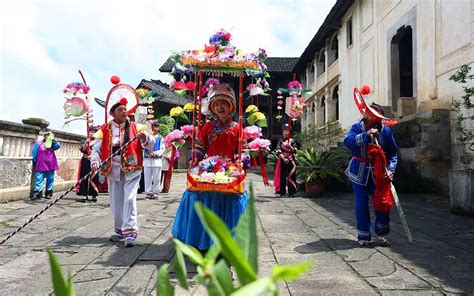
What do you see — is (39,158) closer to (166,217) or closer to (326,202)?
(166,217)

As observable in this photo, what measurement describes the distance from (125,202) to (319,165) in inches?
236

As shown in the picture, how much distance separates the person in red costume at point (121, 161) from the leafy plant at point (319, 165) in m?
5.56

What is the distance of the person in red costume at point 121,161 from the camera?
4520 mm

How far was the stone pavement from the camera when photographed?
2971 millimetres

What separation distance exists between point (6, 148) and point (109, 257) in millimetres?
6010

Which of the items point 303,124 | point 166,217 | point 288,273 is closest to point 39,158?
point 166,217

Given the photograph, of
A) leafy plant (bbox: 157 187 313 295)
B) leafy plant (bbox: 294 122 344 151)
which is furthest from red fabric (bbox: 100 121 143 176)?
leafy plant (bbox: 294 122 344 151)

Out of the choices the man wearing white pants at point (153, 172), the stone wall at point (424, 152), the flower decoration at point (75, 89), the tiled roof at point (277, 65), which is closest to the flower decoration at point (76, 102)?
the flower decoration at point (75, 89)

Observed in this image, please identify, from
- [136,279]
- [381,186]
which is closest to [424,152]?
[381,186]

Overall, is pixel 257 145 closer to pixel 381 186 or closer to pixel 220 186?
pixel 220 186

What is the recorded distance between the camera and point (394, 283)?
9.89ft

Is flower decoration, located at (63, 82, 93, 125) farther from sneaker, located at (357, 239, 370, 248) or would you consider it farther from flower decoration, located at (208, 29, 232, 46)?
sneaker, located at (357, 239, 370, 248)

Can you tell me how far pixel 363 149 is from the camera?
4523 mm

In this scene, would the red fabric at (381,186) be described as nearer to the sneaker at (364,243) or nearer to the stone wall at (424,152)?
the sneaker at (364,243)
